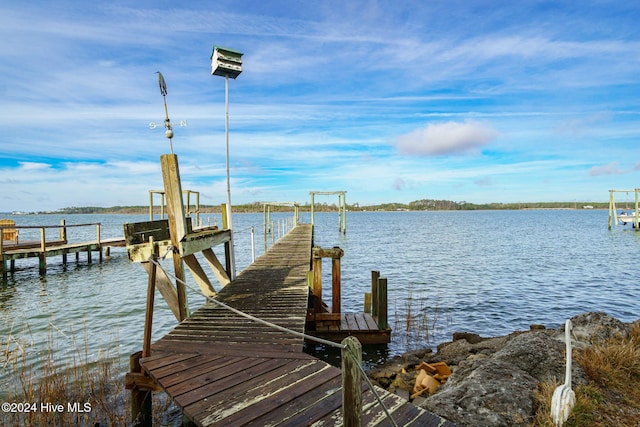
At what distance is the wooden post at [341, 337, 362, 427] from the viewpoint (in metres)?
2.29

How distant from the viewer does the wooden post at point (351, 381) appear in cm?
229

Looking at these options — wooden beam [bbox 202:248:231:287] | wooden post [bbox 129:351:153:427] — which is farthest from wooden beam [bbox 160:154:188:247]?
wooden beam [bbox 202:248:231:287]

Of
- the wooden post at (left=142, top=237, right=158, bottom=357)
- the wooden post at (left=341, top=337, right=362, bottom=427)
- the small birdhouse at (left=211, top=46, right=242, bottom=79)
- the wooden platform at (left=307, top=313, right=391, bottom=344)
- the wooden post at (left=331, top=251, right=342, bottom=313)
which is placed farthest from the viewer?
the wooden post at (left=331, top=251, right=342, bottom=313)

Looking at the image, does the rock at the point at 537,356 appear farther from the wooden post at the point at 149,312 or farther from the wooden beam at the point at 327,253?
the wooden beam at the point at 327,253

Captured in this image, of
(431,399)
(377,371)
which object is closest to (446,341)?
(377,371)

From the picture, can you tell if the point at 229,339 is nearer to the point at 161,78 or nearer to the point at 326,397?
the point at 326,397

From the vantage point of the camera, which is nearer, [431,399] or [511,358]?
[431,399]

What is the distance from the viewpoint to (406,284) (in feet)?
57.9

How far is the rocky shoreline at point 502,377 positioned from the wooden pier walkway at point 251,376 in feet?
3.17

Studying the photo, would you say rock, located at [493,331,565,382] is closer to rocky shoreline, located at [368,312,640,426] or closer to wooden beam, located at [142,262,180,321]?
rocky shoreline, located at [368,312,640,426]

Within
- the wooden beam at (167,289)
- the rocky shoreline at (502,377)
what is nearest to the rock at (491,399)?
the rocky shoreline at (502,377)

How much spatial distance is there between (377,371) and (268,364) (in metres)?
4.30

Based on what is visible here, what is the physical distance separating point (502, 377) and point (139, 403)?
4878 mm

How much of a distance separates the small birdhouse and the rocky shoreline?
772cm
